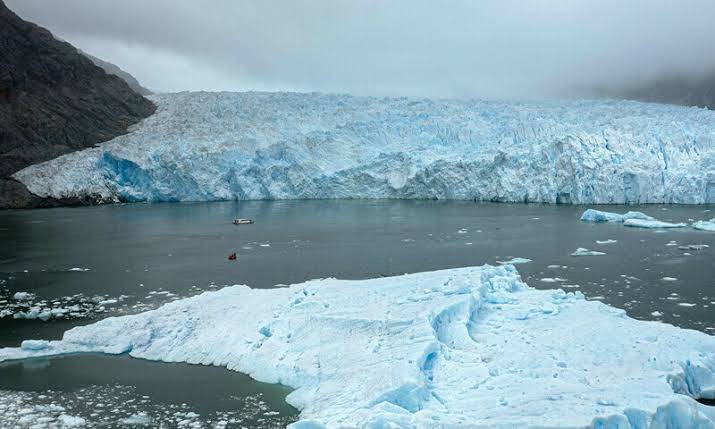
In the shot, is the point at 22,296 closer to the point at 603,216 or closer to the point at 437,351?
the point at 437,351

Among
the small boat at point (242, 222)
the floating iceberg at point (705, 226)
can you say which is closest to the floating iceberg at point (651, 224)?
the floating iceberg at point (705, 226)

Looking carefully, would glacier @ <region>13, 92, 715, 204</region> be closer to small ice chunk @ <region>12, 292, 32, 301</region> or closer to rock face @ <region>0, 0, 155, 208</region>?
rock face @ <region>0, 0, 155, 208</region>

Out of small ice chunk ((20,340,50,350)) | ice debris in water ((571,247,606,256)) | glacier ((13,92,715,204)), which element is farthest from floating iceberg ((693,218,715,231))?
small ice chunk ((20,340,50,350))

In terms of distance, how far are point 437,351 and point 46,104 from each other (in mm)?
38462

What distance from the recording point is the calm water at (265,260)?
25.8 feet

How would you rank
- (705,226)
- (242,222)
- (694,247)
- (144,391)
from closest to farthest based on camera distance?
(144,391) < (694,247) < (705,226) < (242,222)

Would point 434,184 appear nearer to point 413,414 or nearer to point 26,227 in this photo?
point 26,227

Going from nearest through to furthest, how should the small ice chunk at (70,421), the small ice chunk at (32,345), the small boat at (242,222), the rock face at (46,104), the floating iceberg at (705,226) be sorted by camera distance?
1. the small ice chunk at (70,421)
2. the small ice chunk at (32,345)
3. the floating iceberg at (705,226)
4. the small boat at (242,222)
5. the rock face at (46,104)

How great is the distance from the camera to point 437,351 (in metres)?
7.22

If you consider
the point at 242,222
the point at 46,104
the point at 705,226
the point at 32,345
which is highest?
the point at 46,104

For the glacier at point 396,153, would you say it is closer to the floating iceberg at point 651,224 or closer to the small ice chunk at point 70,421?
the floating iceberg at point 651,224

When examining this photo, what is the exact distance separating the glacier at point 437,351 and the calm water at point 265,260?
547 mm

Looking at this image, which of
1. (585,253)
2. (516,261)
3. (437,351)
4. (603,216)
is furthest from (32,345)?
(603,216)

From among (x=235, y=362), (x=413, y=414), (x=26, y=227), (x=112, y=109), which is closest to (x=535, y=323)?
(x=413, y=414)
